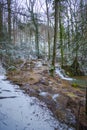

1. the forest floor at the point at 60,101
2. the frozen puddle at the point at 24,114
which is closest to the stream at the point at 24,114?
the frozen puddle at the point at 24,114

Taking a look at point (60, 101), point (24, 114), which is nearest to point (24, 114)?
point (24, 114)

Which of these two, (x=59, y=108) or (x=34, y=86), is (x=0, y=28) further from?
(x=59, y=108)

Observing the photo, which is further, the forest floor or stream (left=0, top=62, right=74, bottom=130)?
the forest floor

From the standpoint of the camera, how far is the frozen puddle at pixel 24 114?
14.0 ft

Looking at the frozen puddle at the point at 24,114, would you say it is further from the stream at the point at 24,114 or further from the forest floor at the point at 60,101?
the forest floor at the point at 60,101

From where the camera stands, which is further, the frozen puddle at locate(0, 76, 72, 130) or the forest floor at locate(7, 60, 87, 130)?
the forest floor at locate(7, 60, 87, 130)

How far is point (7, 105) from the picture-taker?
5.17 m

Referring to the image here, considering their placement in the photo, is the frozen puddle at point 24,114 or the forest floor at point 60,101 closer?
the frozen puddle at point 24,114

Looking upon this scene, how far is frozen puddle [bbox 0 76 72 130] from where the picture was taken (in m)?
4.26

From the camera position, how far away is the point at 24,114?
187 inches

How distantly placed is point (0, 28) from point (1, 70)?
140 inches

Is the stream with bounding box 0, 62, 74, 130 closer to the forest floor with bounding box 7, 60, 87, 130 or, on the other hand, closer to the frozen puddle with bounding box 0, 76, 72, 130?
the frozen puddle with bounding box 0, 76, 72, 130

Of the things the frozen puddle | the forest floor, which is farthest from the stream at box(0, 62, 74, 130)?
the forest floor

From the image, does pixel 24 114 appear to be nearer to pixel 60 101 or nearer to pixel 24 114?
pixel 24 114
